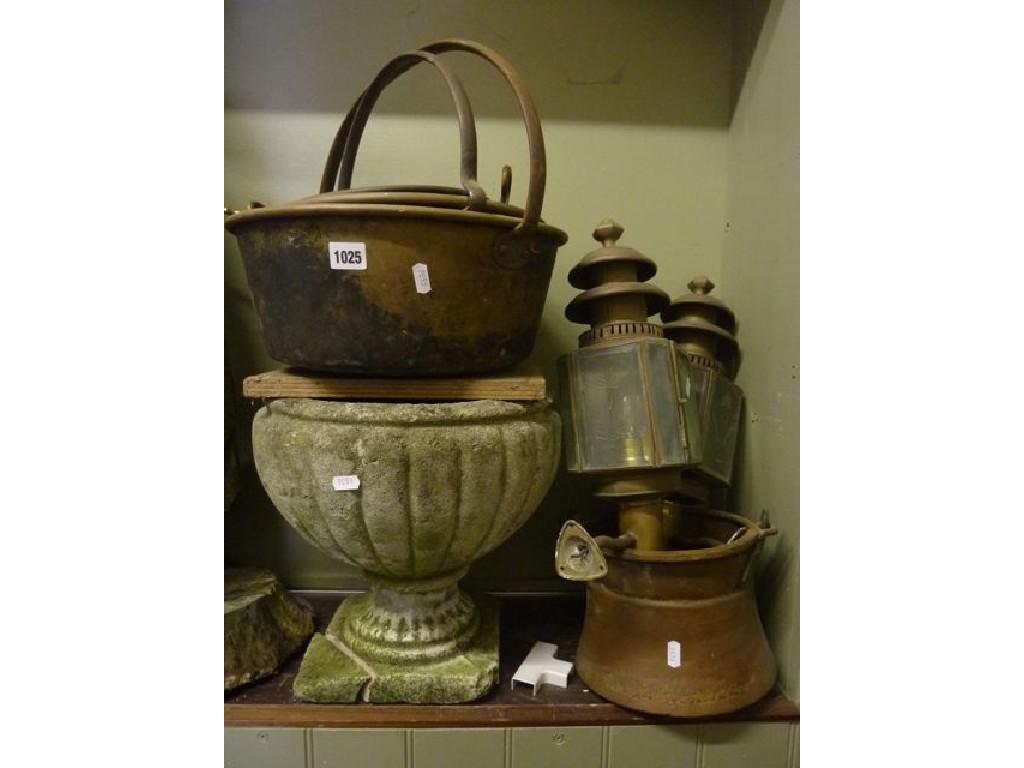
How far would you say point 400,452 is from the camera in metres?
0.92

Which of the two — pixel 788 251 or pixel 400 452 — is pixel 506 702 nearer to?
pixel 400 452

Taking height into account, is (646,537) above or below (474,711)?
above

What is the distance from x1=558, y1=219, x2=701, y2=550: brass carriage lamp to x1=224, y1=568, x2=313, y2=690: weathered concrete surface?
696 millimetres

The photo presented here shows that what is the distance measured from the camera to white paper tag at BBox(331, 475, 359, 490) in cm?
92

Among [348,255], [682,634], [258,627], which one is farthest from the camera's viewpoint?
[258,627]

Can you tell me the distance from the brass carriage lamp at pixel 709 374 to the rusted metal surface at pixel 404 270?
44 centimetres

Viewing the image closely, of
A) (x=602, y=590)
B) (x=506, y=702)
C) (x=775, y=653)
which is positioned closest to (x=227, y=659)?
(x=506, y=702)

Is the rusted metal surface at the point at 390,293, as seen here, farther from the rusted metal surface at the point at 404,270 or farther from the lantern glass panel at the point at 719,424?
the lantern glass panel at the point at 719,424

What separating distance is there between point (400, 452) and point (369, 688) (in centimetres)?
47

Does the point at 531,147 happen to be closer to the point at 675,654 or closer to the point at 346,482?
the point at 346,482

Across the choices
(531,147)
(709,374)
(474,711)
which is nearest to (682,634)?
(474,711)

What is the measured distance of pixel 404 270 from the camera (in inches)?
36.1

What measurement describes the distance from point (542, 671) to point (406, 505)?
0.46 m
